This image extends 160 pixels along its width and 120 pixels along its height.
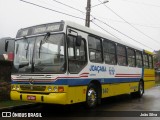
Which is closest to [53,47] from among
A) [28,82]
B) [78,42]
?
[78,42]

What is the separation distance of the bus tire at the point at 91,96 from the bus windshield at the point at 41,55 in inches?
78.0

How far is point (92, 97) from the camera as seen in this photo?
35.4 ft

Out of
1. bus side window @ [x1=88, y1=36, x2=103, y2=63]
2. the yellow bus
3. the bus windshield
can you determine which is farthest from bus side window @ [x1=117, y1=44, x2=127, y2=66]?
the bus windshield

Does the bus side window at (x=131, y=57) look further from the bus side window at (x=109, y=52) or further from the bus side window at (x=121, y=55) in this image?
the bus side window at (x=109, y=52)

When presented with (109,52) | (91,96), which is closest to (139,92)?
(109,52)

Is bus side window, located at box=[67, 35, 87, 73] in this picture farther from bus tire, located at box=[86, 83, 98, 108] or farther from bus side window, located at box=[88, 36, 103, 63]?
bus tire, located at box=[86, 83, 98, 108]

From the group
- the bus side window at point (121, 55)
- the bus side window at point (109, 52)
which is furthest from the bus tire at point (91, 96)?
the bus side window at point (121, 55)

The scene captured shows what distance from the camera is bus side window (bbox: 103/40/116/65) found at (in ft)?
40.1

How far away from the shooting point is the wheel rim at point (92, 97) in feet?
34.8

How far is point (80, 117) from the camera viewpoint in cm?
933

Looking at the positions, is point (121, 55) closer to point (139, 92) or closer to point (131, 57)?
point (131, 57)

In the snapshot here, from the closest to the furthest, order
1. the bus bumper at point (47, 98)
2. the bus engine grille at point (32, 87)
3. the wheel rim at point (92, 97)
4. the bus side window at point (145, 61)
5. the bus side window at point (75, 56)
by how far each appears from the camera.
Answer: the bus bumper at point (47, 98), the bus engine grille at point (32, 87), the bus side window at point (75, 56), the wheel rim at point (92, 97), the bus side window at point (145, 61)

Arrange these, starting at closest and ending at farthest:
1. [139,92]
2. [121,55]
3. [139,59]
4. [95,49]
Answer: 1. [95,49]
2. [121,55]
3. [139,92]
4. [139,59]

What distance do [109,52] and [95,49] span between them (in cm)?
150
